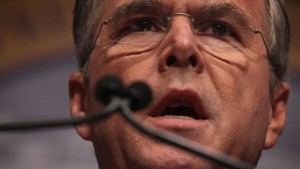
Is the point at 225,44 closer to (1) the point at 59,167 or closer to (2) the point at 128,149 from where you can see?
(2) the point at 128,149

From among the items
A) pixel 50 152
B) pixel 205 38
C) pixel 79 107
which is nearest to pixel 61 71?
pixel 50 152

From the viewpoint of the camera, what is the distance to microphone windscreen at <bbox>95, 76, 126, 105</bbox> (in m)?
0.99

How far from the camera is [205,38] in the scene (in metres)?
1.55

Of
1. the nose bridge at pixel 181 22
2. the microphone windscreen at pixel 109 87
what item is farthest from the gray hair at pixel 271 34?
the microphone windscreen at pixel 109 87

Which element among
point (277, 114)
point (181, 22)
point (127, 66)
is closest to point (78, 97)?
point (127, 66)

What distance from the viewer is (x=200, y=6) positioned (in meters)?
1.56

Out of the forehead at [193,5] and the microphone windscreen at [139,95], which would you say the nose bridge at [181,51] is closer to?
the forehead at [193,5]

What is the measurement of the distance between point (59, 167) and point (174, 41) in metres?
0.74

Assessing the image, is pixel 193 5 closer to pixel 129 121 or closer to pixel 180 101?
pixel 180 101

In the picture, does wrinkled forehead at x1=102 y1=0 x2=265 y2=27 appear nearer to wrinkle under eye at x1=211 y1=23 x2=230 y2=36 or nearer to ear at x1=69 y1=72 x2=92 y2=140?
wrinkle under eye at x1=211 y1=23 x2=230 y2=36

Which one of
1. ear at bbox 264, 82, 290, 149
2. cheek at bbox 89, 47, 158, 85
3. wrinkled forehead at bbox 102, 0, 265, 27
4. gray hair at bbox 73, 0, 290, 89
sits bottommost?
ear at bbox 264, 82, 290, 149

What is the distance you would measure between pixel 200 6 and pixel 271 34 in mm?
202

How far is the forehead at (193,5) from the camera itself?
5.10 ft

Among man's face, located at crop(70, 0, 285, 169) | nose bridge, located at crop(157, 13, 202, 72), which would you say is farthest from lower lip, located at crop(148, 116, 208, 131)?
nose bridge, located at crop(157, 13, 202, 72)
